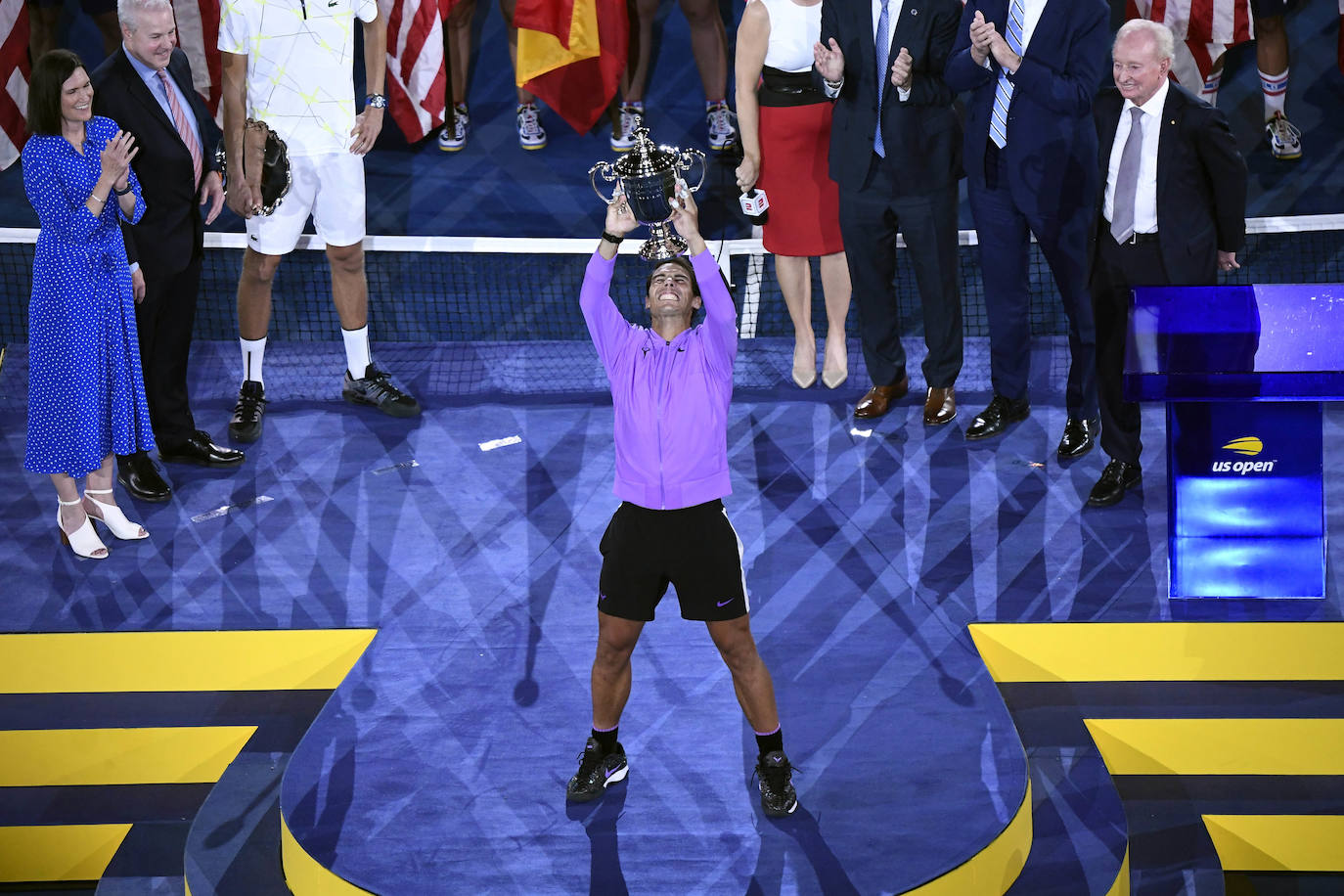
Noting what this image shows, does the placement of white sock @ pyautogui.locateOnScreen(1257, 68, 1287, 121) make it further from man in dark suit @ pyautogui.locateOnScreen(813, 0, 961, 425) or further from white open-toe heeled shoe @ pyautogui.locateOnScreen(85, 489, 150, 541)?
white open-toe heeled shoe @ pyautogui.locateOnScreen(85, 489, 150, 541)

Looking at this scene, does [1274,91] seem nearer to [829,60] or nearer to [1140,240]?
[1140,240]

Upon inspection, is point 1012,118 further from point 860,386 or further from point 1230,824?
point 1230,824

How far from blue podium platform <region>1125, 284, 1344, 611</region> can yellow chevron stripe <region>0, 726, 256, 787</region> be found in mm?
3698

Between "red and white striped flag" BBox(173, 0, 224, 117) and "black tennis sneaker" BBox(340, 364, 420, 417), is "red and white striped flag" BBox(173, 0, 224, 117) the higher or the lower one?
the higher one

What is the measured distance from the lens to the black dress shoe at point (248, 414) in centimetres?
833

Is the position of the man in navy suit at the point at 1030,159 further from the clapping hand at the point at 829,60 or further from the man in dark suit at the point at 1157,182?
the clapping hand at the point at 829,60

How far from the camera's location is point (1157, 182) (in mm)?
6840

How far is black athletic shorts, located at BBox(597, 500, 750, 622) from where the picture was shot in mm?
5211

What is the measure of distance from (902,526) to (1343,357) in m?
1.97

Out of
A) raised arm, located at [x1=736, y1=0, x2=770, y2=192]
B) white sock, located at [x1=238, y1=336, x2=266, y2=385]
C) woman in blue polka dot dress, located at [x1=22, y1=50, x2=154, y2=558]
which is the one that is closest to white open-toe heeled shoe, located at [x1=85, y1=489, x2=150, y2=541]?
woman in blue polka dot dress, located at [x1=22, y1=50, x2=154, y2=558]

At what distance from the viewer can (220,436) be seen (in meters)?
8.40

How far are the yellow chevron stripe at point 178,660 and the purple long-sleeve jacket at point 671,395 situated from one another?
1.90 meters

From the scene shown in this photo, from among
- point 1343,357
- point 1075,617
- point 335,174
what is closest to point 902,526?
point 1075,617

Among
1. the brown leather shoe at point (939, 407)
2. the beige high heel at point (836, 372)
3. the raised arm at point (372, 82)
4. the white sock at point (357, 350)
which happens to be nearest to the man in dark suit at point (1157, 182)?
the brown leather shoe at point (939, 407)
